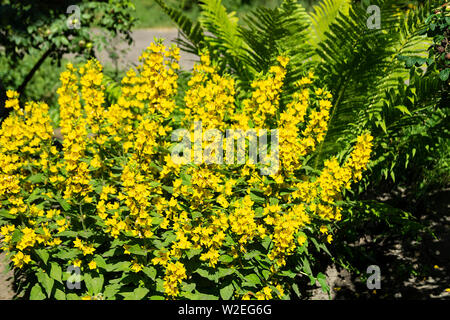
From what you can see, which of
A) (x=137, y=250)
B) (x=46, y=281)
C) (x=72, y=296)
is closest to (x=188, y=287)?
(x=137, y=250)

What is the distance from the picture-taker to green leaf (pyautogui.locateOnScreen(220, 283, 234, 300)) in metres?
2.51

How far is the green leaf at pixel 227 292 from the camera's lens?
8.22 ft

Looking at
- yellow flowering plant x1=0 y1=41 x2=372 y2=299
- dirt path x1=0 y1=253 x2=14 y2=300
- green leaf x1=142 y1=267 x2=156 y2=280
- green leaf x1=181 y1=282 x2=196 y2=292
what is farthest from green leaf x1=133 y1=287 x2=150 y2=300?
dirt path x1=0 y1=253 x2=14 y2=300

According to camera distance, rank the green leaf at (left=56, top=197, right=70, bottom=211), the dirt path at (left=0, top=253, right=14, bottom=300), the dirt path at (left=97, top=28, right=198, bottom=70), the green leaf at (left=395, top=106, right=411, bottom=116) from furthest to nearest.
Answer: the dirt path at (left=97, top=28, right=198, bottom=70) → the green leaf at (left=395, top=106, right=411, bottom=116) → the dirt path at (left=0, top=253, right=14, bottom=300) → the green leaf at (left=56, top=197, right=70, bottom=211)

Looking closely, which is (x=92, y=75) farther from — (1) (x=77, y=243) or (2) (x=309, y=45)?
(2) (x=309, y=45)

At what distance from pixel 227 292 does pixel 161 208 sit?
65cm

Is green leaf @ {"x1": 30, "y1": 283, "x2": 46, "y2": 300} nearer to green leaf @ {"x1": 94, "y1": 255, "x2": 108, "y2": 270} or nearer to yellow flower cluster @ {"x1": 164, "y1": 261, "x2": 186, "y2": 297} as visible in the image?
green leaf @ {"x1": 94, "y1": 255, "x2": 108, "y2": 270}

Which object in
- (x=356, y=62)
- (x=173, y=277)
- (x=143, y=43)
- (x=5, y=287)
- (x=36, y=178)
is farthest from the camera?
(x=143, y=43)

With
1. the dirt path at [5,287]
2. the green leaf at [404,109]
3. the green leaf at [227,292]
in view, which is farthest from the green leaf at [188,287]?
the green leaf at [404,109]

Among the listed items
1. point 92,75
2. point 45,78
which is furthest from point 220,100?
point 45,78

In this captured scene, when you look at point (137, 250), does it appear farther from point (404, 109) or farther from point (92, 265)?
point (404, 109)

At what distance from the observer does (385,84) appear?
4082mm

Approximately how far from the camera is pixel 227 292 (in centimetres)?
254

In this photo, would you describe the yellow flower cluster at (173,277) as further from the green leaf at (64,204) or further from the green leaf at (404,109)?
the green leaf at (404,109)
